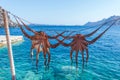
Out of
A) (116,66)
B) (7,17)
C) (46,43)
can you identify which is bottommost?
(116,66)

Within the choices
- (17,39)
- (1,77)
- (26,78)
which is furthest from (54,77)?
(17,39)

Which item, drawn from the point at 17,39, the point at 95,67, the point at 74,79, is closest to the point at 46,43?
the point at 74,79

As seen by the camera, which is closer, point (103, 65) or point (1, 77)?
point (1, 77)

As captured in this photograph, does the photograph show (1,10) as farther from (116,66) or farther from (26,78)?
(116,66)

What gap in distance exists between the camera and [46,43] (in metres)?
8.91

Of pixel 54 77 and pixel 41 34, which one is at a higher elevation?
pixel 41 34

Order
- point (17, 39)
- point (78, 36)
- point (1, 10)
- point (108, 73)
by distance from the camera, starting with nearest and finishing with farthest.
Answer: point (78, 36)
point (1, 10)
point (108, 73)
point (17, 39)

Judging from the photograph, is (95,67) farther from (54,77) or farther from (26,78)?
(26,78)

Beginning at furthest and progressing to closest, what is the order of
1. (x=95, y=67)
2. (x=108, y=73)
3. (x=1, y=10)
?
1. (x=95, y=67)
2. (x=108, y=73)
3. (x=1, y=10)

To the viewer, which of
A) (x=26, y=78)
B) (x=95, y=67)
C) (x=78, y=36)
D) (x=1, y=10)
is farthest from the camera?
(x=95, y=67)

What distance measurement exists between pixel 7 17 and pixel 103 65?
1953 cm

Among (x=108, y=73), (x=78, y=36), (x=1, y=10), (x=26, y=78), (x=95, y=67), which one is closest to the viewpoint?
(x=78, y=36)

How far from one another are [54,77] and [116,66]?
1086 centimetres

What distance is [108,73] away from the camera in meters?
22.0
